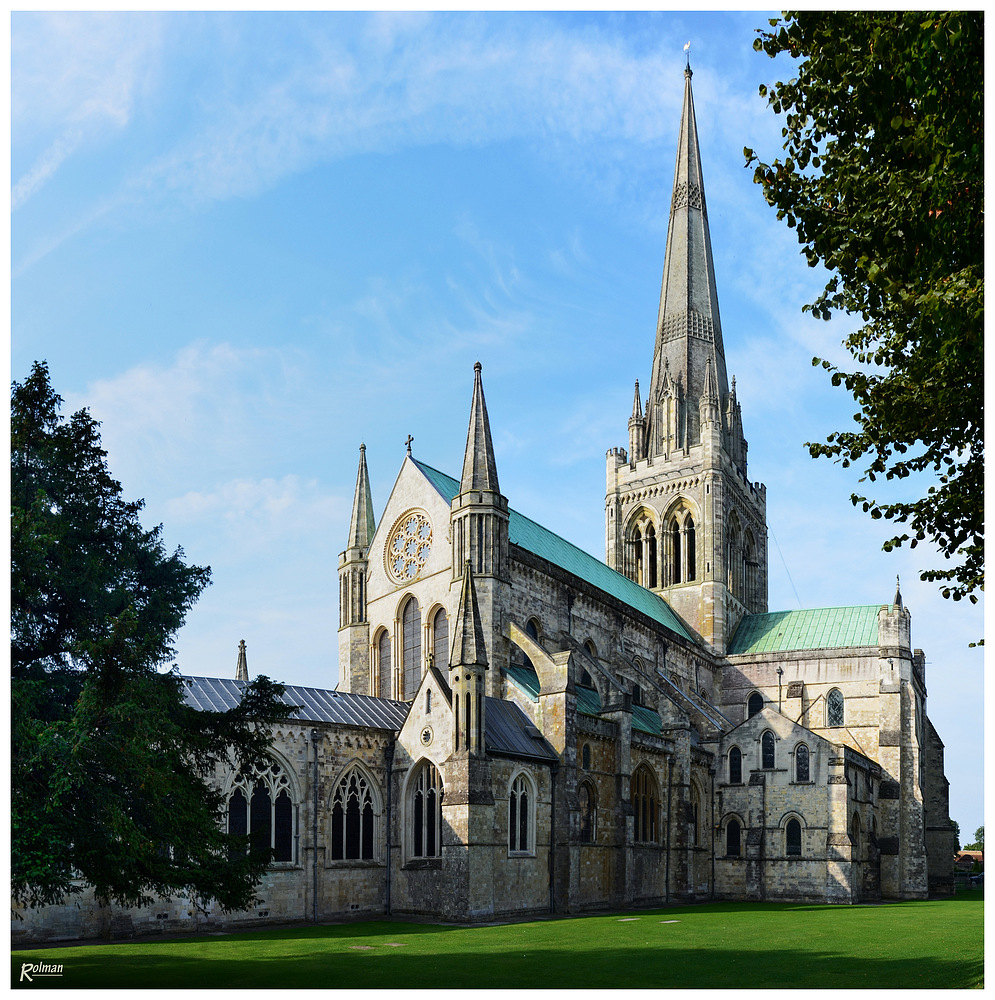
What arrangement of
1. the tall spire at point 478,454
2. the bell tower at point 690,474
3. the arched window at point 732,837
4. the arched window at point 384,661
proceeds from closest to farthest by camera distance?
the tall spire at point 478,454
the arched window at point 384,661
the arched window at point 732,837
the bell tower at point 690,474

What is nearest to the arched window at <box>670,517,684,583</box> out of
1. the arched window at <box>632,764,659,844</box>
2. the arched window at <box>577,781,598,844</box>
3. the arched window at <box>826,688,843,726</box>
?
the arched window at <box>826,688,843,726</box>

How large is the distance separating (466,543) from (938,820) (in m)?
38.5

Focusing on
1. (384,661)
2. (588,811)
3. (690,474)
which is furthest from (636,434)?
(588,811)

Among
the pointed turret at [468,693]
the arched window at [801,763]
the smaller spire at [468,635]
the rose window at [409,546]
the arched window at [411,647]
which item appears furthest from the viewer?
the arched window at [801,763]

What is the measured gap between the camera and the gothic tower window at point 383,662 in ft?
136

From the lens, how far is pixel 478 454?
37312mm

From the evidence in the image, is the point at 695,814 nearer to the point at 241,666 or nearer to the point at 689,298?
the point at 241,666

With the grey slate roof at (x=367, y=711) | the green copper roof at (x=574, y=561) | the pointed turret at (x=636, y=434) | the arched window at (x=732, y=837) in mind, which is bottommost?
the arched window at (x=732, y=837)

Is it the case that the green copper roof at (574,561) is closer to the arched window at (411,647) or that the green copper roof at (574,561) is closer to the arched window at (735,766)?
the arched window at (411,647)

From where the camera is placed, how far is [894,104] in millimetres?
14602

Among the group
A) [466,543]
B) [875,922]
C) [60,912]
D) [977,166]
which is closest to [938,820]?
[875,922]

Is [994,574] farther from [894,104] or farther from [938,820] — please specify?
[938,820]

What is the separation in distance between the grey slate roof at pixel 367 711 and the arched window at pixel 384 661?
4418 mm

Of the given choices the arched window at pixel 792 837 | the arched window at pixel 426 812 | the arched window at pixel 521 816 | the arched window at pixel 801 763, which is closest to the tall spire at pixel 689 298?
the arched window at pixel 801 763
